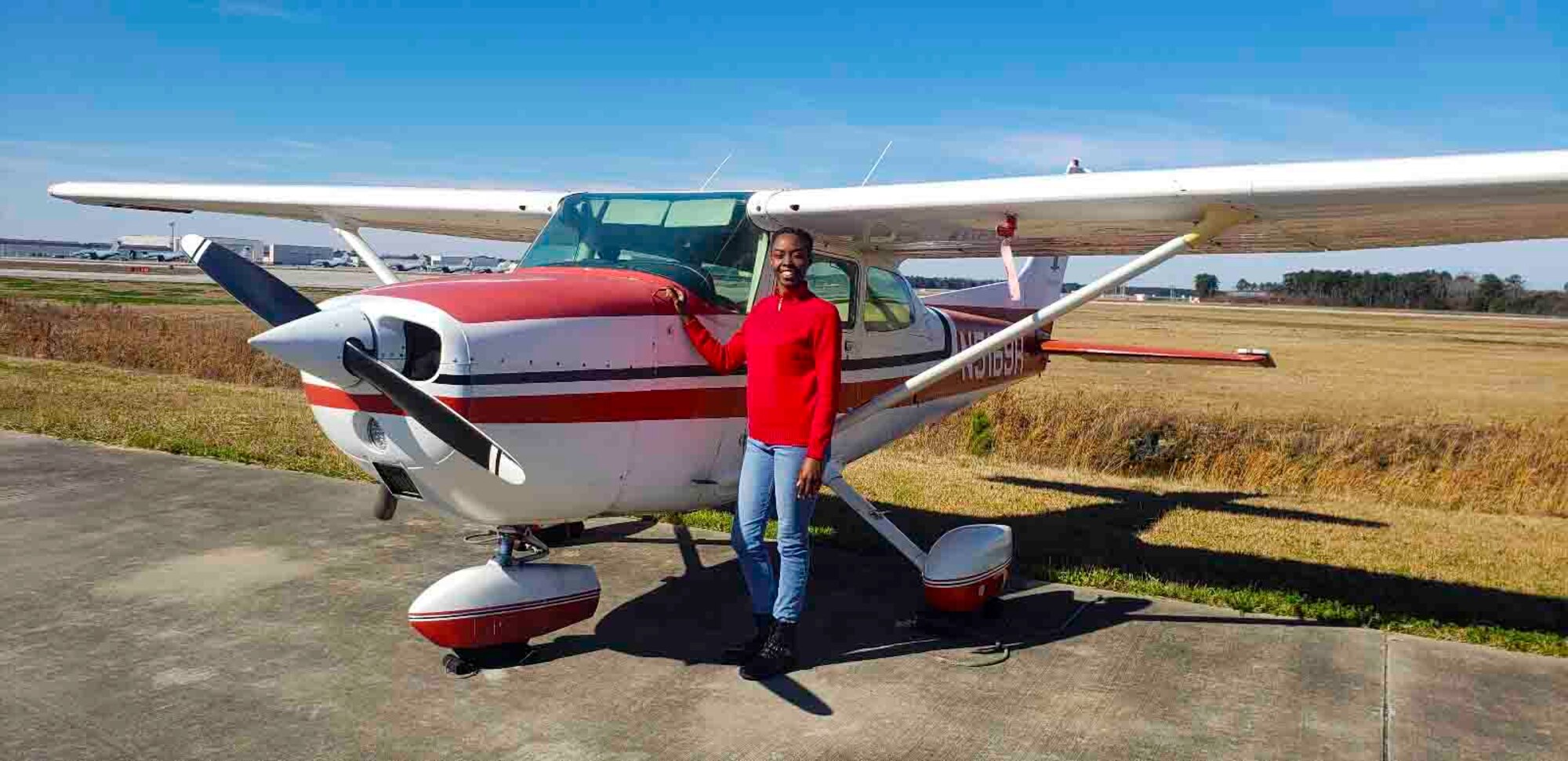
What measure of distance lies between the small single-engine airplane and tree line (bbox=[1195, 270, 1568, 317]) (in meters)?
86.9

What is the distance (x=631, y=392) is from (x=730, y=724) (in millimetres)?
1379

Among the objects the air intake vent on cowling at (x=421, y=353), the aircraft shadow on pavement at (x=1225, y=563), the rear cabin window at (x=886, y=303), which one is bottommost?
the aircraft shadow on pavement at (x=1225, y=563)

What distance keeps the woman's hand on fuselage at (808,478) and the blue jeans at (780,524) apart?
0.03 meters

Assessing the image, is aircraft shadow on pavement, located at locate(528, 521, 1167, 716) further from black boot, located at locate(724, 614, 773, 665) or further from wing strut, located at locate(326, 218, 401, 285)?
wing strut, located at locate(326, 218, 401, 285)

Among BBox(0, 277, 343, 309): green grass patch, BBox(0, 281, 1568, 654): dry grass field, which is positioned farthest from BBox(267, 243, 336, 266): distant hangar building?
BBox(0, 281, 1568, 654): dry grass field

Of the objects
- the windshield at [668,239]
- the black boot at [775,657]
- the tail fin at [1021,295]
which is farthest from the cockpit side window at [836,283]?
the tail fin at [1021,295]

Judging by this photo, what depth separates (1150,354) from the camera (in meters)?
8.48

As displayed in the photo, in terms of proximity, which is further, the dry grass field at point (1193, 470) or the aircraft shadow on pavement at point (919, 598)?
the dry grass field at point (1193, 470)

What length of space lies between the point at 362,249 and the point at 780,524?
431 cm

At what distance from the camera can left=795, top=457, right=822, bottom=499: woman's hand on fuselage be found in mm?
4395

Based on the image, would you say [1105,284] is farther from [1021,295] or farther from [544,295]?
[1021,295]

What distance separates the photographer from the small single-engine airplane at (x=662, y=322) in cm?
403

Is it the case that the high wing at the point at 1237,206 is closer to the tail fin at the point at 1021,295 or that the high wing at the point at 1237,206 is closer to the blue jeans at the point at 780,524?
the blue jeans at the point at 780,524

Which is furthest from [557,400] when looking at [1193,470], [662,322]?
[1193,470]
